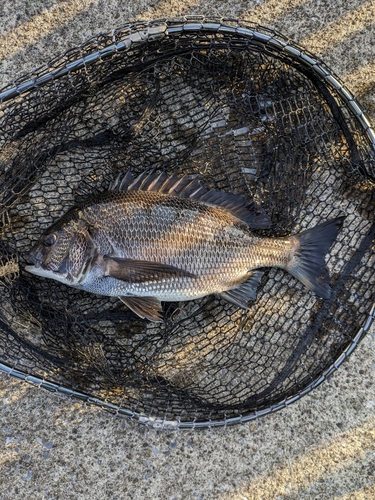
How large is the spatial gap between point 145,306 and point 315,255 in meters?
0.81

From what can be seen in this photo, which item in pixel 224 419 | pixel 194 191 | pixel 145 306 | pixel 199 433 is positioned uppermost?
pixel 194 191

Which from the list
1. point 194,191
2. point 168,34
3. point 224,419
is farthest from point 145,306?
point 168,34

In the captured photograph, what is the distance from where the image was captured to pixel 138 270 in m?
1.85

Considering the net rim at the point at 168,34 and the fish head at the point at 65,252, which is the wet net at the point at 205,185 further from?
the fish head at the point at 65,252

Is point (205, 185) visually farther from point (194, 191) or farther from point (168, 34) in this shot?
point (168, 34)

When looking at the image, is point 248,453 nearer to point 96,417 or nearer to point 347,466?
point 347,466

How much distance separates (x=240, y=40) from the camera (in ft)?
6.07

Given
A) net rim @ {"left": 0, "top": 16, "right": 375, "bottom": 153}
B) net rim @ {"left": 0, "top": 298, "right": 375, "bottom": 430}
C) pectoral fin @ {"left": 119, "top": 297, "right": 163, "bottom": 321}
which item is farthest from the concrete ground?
pectoral fin @ {"left": 119, "top": 297, "right": 163, "bottom": 321}

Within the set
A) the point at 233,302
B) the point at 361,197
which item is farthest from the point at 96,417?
the point at 361,197

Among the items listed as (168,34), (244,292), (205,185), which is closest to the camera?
(168,34)

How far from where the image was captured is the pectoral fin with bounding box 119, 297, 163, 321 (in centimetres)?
190

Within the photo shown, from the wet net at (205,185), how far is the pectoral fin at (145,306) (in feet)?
0.60

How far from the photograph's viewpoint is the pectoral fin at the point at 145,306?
1.90 m

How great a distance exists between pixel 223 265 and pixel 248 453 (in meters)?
1.03
